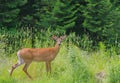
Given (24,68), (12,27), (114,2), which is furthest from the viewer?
(114,2)

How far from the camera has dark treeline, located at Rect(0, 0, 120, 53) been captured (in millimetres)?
15406

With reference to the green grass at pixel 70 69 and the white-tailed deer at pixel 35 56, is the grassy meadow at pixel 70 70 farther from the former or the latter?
the white-tailed deer at pixel 35 56

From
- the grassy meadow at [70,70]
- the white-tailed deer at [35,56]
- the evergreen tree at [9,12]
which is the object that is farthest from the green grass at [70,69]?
the evergreen tree at [9,12]

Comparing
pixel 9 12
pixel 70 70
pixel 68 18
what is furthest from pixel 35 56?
pixel 68 18

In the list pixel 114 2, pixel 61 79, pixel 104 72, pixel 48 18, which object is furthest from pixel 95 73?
pixel 114 2

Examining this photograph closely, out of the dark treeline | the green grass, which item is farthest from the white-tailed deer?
the dark treeline

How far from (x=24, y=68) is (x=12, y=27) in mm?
4917

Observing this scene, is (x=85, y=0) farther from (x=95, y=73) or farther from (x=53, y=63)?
(x=95, y=73)

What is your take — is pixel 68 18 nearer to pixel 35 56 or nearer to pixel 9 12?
pixel 9 12

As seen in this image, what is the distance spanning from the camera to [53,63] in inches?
454

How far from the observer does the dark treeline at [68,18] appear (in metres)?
15.4

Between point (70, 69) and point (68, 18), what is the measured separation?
6288 mm

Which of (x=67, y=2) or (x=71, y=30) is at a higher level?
(x=67, y=2)

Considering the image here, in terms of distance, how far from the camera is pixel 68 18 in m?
15.9
